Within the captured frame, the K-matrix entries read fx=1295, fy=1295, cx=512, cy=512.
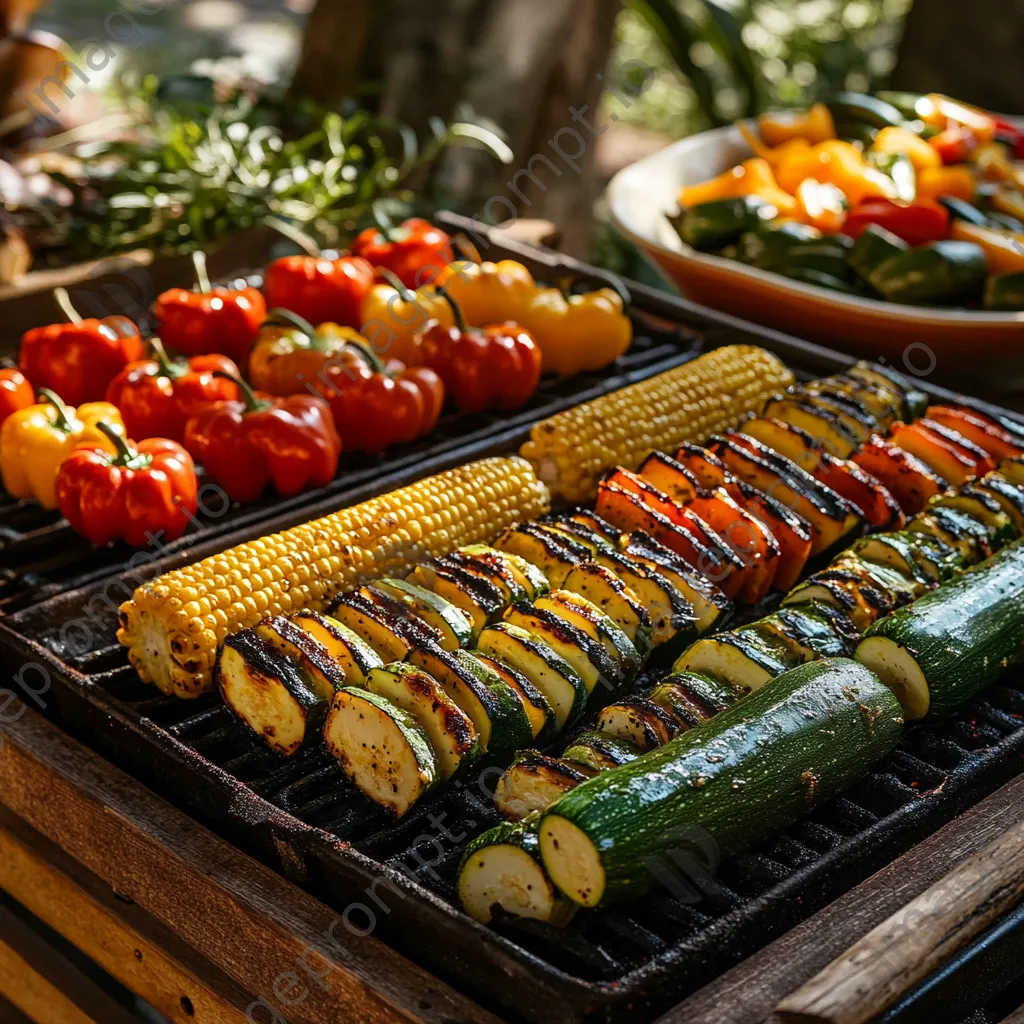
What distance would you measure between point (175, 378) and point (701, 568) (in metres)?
1.61

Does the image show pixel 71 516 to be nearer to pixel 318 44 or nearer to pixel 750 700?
pixel 750 700

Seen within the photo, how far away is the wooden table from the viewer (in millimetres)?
1940

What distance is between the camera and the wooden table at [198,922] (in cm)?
194

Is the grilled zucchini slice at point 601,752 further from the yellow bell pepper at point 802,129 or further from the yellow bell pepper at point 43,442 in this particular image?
the yellow bell pepper at point 802,129

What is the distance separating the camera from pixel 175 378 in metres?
3.59

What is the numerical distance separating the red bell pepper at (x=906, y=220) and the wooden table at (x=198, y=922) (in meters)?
2.58

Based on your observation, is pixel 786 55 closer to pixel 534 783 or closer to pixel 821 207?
pixel 821 207

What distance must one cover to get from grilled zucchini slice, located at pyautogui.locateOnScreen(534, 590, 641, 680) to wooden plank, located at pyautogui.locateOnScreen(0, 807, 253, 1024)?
0.91 metres

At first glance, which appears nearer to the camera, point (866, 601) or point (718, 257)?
point (866, 601)

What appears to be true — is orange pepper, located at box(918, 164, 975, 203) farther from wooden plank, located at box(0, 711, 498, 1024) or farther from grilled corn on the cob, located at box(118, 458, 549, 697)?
wooden plank, located at box(0, 711, 498, 1024)

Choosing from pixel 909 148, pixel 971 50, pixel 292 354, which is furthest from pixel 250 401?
pixel 971 50

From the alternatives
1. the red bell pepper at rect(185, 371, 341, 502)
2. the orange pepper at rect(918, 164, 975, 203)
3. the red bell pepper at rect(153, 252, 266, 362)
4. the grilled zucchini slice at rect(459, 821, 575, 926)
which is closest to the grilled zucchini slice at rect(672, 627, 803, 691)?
the grilled zucchini slice at rect(459, 821, 575, 926)

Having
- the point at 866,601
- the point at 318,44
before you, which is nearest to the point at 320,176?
the point at 318,44

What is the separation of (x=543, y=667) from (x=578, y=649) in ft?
0.29
